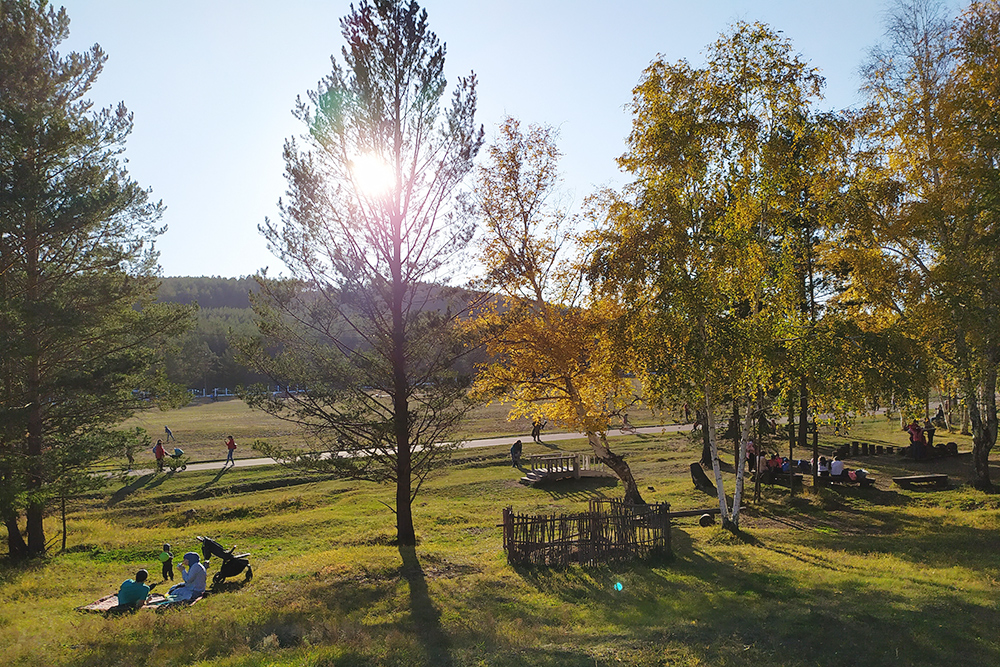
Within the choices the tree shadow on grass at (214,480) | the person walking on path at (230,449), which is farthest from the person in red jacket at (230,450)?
the tree shadow on grass at (214,480)

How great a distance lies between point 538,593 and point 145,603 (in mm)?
7890

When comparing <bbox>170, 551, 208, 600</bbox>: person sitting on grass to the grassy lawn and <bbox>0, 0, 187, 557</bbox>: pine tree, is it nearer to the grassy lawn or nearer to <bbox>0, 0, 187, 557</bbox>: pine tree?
the grassy lawn

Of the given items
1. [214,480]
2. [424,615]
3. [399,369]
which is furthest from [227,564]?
[214,480]

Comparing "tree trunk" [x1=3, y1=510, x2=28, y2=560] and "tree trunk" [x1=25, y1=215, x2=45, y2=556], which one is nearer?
"tree trunk" [x1=25, y1=215, x2=45, y2=556]

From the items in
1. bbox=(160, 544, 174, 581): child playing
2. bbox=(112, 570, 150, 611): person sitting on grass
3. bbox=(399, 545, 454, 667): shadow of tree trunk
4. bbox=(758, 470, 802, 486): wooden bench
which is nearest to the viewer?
bbox=(399, 545, 454, 667): shadow of tree trunk

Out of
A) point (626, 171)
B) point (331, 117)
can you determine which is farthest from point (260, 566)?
point (626, 171)

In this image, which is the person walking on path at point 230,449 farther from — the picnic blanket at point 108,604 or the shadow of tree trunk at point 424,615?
the picnic blanket at point 108,604

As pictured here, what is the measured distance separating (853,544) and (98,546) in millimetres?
21725

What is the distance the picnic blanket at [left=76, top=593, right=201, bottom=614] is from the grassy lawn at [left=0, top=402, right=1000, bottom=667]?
0.31m

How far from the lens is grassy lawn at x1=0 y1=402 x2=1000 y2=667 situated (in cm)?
875

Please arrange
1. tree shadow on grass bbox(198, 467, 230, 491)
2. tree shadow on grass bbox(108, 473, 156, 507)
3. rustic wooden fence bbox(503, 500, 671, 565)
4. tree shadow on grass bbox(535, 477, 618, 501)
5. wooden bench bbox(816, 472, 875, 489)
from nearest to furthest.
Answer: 1. rustic wooden fence bbox(503, 500, 671, 565)
2. wooden bench bbox(816, 472, 875, 489)
3. tree shadow on grass bbox(535, 477, 618, 501)
4. tree shadow on grass bbox(108, 473, 156, 507)
5. tree shadow on grass bbox(198, 467, 230, 491)

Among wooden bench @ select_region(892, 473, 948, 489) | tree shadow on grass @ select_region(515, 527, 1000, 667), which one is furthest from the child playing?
wooden bench @ select_region(892, 473, 948, 489)

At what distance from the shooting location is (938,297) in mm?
18203

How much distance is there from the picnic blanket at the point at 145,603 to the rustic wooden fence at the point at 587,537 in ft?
22.9
